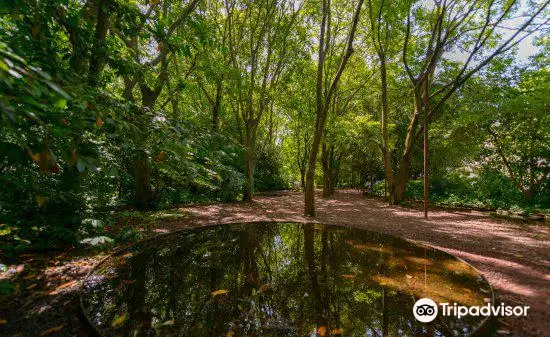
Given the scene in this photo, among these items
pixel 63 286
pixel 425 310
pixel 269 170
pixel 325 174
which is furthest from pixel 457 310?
pixel 269 170

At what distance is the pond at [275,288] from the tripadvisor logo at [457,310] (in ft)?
0.24

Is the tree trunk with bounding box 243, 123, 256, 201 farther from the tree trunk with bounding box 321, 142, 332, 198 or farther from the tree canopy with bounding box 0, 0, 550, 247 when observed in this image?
the tree trunk with bounding box 321, 142, 332, 198

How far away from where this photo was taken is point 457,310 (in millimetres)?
2951

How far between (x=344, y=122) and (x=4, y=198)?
13749 mm

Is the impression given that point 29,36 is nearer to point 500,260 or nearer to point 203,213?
point 203,213

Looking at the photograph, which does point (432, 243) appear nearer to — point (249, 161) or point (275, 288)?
point (275, 288)

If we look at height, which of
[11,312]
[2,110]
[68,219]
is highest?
[2,110]

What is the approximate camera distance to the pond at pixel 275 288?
8.60 ft

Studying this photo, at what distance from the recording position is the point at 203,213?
9203 millimetres

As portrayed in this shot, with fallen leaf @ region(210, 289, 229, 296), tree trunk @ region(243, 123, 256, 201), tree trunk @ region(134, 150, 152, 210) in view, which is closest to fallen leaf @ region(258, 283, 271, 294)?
fallen leaf @ region(210, 289, 229, 296)

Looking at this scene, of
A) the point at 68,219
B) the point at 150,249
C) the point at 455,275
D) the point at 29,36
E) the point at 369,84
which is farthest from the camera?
the point at 369,84

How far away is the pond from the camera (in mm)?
2621

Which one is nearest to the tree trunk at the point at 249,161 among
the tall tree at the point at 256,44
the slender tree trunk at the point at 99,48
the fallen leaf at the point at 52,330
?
the tall tree at the point at 256,44

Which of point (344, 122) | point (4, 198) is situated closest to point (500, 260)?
point (4, 198)
